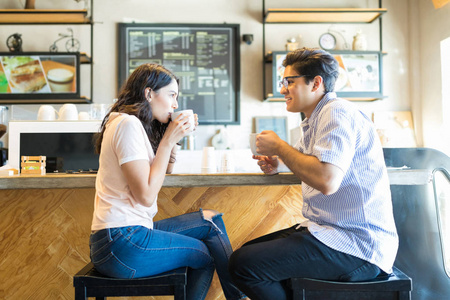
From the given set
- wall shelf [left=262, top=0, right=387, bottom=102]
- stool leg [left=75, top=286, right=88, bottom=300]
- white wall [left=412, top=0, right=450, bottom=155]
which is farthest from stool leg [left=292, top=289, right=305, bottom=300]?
white wall [left=412, top=0, right=450, bottom=155]

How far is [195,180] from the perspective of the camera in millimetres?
1677

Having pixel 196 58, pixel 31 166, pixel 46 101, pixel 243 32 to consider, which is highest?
pixel 243 32

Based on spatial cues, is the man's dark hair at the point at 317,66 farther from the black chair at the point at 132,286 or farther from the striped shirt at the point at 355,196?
the black chair at the point at 132,286

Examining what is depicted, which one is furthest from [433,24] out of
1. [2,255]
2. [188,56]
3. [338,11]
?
[2,255]

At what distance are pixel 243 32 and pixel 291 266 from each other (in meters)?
3.55

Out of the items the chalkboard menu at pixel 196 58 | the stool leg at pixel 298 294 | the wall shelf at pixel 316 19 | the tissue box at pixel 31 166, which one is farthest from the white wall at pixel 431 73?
the tissue box at pixel 31 166

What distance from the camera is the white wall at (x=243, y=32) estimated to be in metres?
4.42

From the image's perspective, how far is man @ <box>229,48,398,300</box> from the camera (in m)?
1.32

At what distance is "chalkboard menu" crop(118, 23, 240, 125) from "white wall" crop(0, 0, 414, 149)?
0.30 feet

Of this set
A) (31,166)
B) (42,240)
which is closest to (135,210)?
(42,240)

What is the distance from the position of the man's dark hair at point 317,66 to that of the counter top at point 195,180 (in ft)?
1.28

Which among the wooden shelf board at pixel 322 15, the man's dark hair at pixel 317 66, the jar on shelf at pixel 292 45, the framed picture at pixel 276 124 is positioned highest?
the wooden shelf board at pixel 322 15

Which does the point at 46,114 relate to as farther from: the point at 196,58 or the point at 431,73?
the point at 431,73

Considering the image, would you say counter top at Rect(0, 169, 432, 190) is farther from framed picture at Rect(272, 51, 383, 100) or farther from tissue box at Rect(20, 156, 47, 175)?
framed picture at Rect(272, 51, 383, 100)
